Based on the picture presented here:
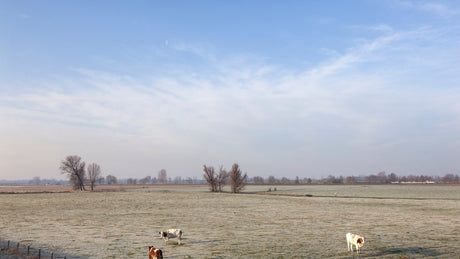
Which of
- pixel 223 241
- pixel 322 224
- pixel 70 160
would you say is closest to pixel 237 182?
pixel 70 160

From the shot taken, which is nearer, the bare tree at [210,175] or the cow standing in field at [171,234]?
the cow standing in field at [171,234]

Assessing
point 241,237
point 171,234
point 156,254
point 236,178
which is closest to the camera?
point 156,254

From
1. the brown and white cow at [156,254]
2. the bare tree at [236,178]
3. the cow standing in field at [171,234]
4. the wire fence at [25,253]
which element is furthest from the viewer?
the bare tree at [236,178]

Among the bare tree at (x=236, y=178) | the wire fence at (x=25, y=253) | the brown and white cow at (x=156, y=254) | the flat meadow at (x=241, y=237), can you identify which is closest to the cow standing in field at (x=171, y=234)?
the flat meadow at (x=241, y=237)

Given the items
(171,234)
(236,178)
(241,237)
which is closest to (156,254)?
(171,234)

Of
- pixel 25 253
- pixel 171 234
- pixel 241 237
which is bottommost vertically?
pixel 241 237

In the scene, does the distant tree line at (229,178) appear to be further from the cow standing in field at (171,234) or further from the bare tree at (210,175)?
the cow standing in field at (171,234)

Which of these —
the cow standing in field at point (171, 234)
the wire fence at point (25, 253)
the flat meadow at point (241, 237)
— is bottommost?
the flat meadow at point (241, 237)

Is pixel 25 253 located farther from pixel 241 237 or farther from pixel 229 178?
pixel 229 178

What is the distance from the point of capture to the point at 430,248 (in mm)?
22766

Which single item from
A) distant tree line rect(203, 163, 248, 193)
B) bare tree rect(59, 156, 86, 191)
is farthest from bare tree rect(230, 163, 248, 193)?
bare tree rect(59, 156, 86, 191)

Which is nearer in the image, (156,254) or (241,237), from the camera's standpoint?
(156,254)

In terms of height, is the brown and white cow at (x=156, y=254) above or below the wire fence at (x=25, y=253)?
above

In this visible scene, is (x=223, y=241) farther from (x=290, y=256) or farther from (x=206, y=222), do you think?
(x=206, y=222)
